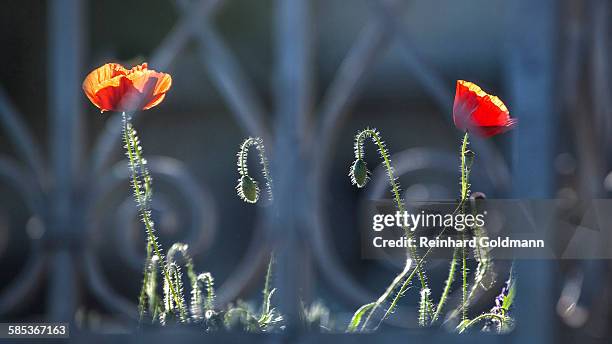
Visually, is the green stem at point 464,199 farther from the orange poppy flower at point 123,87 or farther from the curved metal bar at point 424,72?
the orange poppy flower at point 123,87

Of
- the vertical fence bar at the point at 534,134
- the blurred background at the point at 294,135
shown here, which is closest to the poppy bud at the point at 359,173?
the blurred background at the point at 294,135

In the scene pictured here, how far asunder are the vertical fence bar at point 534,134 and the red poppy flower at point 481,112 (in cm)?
12

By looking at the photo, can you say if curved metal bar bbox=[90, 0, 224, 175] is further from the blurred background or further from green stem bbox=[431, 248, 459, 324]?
green stem bbox=[431, 248, 459, 324]

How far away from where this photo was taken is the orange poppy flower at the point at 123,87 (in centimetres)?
91

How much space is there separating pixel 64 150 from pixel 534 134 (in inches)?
24.5

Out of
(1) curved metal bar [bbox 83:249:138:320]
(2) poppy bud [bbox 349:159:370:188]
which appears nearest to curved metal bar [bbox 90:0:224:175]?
(1) curved metal bar [bbox 83:249:138:320]

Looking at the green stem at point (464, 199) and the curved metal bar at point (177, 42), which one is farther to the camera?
the curved metal bar at point (177, 42)

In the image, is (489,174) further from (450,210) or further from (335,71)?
(335,71)

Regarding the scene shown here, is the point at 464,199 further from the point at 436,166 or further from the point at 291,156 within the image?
the point at 436,166

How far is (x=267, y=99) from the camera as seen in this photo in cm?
240

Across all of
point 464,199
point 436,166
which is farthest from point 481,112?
point 436,166

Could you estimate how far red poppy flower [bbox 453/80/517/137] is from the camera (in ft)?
2.92

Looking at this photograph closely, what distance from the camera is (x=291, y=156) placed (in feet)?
2.93

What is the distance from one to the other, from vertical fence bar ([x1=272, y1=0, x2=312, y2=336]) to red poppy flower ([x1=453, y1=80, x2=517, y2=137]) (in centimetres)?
18
